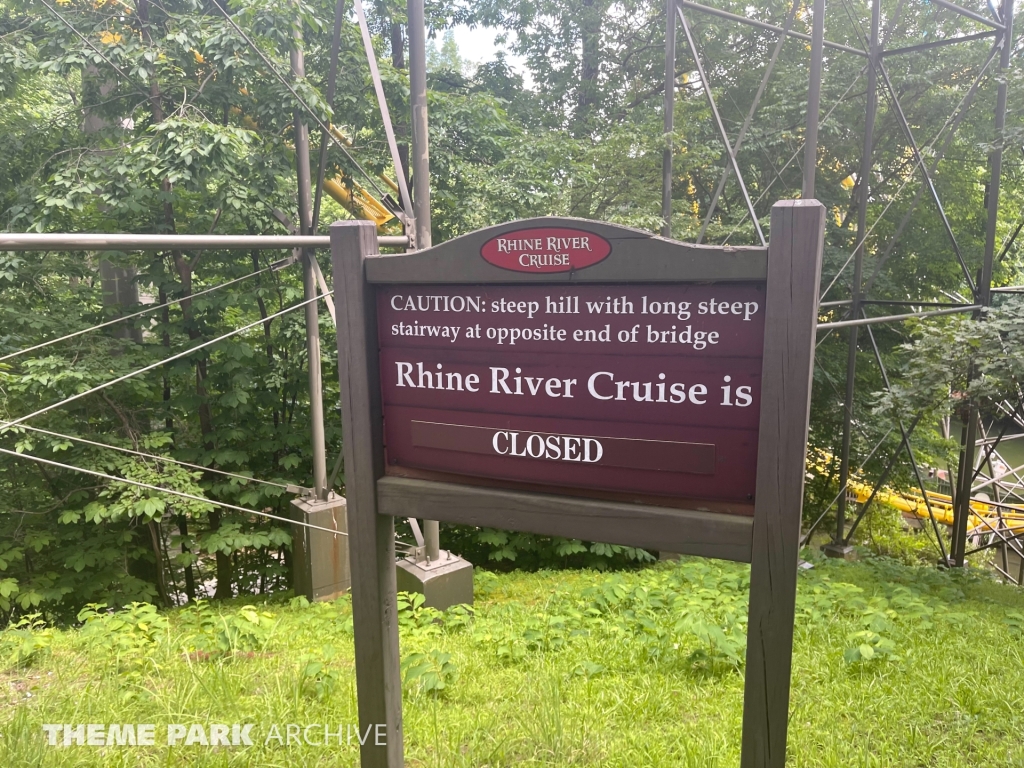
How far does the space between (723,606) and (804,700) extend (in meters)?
1.49

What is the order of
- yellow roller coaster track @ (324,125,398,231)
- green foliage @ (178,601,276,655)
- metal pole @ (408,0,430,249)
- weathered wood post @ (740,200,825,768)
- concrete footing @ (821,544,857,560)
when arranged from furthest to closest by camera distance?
1. concrete footing @ (821,544,857,560)
2. yellow roller coaster track @ (324,125,398,231)
3. metal pole @ (408,0,430,249)
4. green foliage @ (178,601,276,655)
5. weathered wood post @ (740,200,825,768)

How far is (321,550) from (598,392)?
5.80 m

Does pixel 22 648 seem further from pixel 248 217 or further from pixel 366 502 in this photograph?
pixel 248 217

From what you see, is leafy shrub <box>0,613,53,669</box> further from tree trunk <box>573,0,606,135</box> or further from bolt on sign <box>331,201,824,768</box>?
tree trunk <box>573,0,606,135</box>

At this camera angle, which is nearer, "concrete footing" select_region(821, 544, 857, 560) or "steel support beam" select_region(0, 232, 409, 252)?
"steel support beam" select_region(0, 232, 409, 252)

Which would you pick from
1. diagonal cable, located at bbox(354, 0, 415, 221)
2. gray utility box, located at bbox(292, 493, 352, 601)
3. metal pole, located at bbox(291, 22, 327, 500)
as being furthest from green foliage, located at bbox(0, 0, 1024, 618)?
diagonal cable, located at bbox(354, 0, 415, 221)

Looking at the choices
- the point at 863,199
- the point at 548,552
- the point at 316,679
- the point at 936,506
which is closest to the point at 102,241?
the point at 316,679

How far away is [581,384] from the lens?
175 centimetres

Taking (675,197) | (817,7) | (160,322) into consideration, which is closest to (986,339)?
(817,7)

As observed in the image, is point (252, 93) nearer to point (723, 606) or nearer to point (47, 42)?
point (47, 42)

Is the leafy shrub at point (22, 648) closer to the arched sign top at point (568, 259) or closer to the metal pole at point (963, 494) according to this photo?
the arched sign top at point (568, 259)

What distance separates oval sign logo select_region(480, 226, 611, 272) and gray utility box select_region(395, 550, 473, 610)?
4.39 meters

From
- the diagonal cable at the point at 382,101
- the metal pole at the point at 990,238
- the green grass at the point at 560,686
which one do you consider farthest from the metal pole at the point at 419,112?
the metal pole at the point at 990,238

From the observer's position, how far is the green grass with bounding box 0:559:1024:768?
268 centimetres
